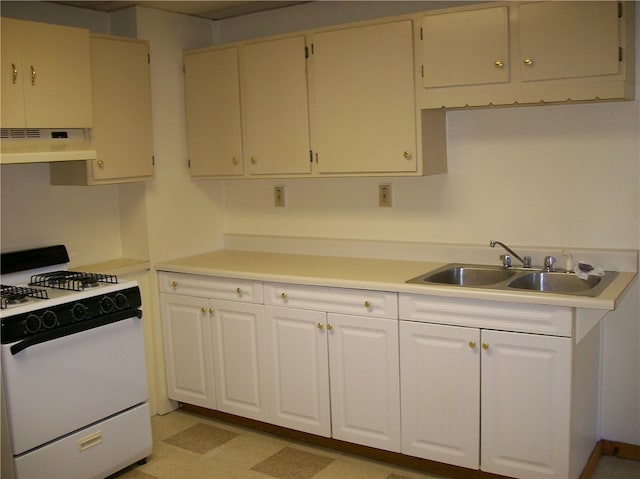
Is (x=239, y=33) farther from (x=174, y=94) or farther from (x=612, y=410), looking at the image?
(x=612, y=410)

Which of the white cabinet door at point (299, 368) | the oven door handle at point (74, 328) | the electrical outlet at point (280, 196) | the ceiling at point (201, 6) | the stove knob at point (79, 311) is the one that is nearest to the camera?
the oven door handle at point (74, 328)

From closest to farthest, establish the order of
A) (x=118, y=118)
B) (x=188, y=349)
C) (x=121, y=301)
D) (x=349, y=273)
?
(x=121, y=301) → (x=349, y=273) → (x=118, y=118) → (x=188, y=349)

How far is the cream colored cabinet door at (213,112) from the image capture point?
380cm

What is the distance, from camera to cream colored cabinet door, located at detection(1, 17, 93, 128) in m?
3.01

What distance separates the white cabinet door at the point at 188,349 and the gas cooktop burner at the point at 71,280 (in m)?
0.53

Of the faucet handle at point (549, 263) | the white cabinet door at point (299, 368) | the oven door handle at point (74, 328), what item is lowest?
the white cabinet door at point (299, 368)

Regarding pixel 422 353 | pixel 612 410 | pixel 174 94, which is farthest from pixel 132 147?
pixel 612 410

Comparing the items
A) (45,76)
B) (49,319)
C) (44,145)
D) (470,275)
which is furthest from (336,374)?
(45,76)

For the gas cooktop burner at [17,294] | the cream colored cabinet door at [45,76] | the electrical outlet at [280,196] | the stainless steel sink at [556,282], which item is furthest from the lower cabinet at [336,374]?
the cream colored cabinet door at [45,76]

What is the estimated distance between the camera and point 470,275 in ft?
11.0

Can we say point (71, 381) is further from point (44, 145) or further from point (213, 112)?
point (213, 112)

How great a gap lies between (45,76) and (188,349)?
1.59m

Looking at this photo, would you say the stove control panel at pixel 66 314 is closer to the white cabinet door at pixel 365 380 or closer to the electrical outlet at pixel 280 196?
the white cabinet door at pixel 365 380

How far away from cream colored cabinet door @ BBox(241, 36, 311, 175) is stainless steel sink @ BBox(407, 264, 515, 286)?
877mm
